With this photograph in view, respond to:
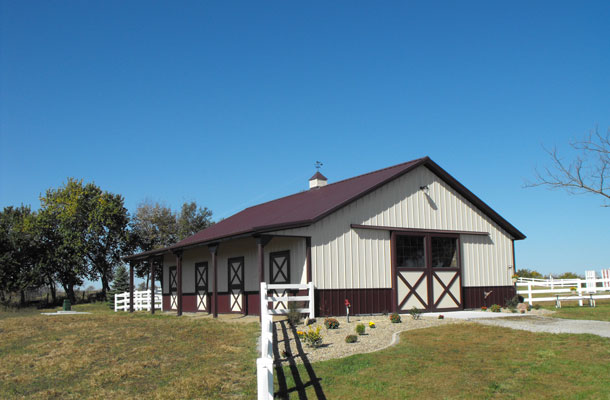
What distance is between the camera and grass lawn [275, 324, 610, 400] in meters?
7.82

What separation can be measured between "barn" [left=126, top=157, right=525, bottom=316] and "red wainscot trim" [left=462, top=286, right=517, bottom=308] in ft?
0.12

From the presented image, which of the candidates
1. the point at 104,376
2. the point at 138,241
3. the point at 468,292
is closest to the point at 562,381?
the point at 104,376

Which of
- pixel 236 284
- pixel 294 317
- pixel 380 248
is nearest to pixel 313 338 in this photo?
pixel 294 317

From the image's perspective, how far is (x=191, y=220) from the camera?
156 ft

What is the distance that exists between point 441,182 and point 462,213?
1.45m

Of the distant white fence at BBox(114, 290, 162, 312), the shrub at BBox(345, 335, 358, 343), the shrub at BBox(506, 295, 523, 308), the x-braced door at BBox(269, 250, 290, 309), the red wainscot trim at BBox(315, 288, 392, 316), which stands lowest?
the distant white fence at BBox(114, 290, 162, 312)

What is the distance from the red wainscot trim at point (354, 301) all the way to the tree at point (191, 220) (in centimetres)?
3169

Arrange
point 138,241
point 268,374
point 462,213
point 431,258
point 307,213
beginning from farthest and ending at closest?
point 138,241 → point 462,213 → point 431,258 → point 307,213 → point 268,374

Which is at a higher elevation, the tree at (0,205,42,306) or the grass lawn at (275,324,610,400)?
the tree at (0,205,42,306)

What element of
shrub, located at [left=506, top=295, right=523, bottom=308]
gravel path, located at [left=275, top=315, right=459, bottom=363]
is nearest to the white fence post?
gravel path, located at [left=275, top=315, right=459, bottom=363]

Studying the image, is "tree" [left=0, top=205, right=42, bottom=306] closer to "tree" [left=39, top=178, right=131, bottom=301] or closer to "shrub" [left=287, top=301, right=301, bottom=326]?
"tree" [left=39, top=178, right=131, bottom=301]

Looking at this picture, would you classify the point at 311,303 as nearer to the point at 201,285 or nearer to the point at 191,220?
the point at 201,285

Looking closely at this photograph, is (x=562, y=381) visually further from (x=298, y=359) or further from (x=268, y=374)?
(x=268, y=374)

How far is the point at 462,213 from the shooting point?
20078 millimetres
